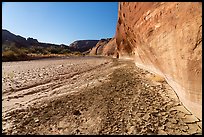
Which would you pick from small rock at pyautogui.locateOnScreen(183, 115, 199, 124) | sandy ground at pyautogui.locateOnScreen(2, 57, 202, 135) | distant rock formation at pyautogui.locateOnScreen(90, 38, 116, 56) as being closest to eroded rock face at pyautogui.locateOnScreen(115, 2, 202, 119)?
small rock at pyautogui.locateOnScreen(183, 115, 199, 124)

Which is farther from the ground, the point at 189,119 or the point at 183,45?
the point at 183,45

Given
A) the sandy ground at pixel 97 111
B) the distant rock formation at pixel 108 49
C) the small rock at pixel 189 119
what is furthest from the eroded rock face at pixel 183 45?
the distant rock formation at pixel 108 49

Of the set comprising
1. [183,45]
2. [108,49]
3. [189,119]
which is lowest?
[189,119]

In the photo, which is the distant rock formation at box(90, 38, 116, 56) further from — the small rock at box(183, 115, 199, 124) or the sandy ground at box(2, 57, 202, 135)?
the small rock at box(183, 115, 199, 124)

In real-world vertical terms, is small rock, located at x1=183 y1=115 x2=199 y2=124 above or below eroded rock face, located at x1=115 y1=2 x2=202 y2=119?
below

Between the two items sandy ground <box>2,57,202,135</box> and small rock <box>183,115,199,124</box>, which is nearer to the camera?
sandy ground <box>2,57,202,135</box>

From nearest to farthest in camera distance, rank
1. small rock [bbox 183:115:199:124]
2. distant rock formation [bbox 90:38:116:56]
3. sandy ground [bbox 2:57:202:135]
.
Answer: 1. sandy ground [bbox 2:57:202:135]
2. small rock [bbox 183:115:199:124]
3. distant rock formation [bbox 90:38:116:56]

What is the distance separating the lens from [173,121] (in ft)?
11.3

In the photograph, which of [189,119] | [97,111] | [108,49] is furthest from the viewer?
[108,49]

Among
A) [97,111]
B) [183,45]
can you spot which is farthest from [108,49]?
[97,111]

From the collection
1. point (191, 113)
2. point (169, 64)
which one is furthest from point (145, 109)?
point (169, 64)

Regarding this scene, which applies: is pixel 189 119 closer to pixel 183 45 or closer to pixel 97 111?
pixel 183 45

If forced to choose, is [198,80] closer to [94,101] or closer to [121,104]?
[121,104]

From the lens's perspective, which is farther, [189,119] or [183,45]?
[183,45]
